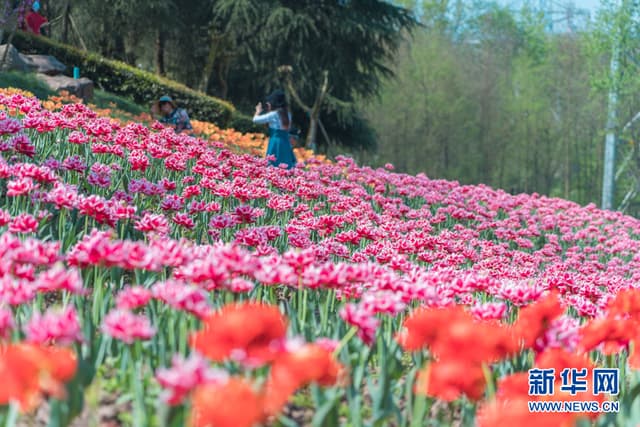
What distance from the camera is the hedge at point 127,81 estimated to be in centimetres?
1689

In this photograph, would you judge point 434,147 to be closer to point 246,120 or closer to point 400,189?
point 246,120

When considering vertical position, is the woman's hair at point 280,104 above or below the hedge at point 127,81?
below

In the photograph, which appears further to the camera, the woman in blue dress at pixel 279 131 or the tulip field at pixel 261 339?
the woman in blue dress at pixel 279 131

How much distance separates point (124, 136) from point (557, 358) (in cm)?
443

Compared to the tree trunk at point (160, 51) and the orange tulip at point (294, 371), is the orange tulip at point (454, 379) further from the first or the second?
the tree trunk at point (160, 51)

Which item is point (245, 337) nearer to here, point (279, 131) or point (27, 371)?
point (27, 371)

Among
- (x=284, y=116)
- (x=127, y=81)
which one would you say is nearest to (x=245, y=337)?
(x=284, y=116)

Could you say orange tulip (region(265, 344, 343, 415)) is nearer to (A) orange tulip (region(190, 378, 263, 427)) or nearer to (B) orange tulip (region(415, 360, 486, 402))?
(A) orange tulip (region(190, 378, 263, 427))

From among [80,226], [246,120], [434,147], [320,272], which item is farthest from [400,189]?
[434,147]

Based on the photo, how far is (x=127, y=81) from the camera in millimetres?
17438

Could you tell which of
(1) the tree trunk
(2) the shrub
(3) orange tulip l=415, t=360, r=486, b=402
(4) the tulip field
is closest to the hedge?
(2) the shrub

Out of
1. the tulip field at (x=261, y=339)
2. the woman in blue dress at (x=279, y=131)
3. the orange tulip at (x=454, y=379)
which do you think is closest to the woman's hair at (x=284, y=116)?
Answer: the woman in blue dress at (x=279, y=131)

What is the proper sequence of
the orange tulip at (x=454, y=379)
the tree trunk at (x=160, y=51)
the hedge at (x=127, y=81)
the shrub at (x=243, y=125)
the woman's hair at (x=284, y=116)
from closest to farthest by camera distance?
1. the orange tulip at (x=454, y=379)
2. the woman's hair at (x=284, y=116)
3. the hedge at (x=127, y=81)
4. the shrub at (x=243, y=125)
5. the tree trunk at (x=160, y=51)

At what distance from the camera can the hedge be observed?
16.9 metres
